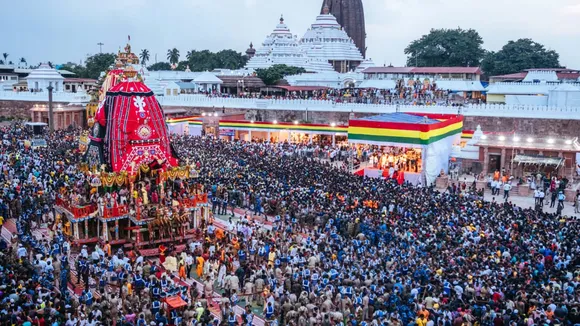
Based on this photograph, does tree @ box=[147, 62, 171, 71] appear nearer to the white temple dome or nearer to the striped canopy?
the white temple dome

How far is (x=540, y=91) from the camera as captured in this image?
43.4 m

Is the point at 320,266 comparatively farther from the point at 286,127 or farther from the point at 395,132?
the point at 286,127

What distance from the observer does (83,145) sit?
23.2m

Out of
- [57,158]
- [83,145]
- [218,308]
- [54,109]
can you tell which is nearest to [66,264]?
[218,308]

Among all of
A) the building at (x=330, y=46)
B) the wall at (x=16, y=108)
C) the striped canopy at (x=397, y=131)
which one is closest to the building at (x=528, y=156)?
the striped canopy at (x=397, y=131)

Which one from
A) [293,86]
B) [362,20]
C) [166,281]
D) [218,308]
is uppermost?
[362,20]

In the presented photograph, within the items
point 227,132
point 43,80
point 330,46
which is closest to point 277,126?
point 227,132

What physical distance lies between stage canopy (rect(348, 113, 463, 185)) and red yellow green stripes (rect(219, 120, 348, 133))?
25.5 feet

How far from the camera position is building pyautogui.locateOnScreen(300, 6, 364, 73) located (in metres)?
68.2

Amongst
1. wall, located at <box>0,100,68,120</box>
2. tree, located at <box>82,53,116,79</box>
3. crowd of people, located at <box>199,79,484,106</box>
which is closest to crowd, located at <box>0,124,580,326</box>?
crowd of people, located at <box>199,79,484,106</box>

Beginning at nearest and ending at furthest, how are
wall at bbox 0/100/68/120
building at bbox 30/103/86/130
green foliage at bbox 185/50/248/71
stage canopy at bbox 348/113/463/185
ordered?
stage canopy at bbox 348/113/463/185
building at bbox 30/103/86/130
wall at bbox 0/100/68/120
green foliage at bbox 185/50/248/71

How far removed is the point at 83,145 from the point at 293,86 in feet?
103

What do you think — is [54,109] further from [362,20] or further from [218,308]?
[362,20]

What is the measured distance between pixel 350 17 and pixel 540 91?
143 ft
